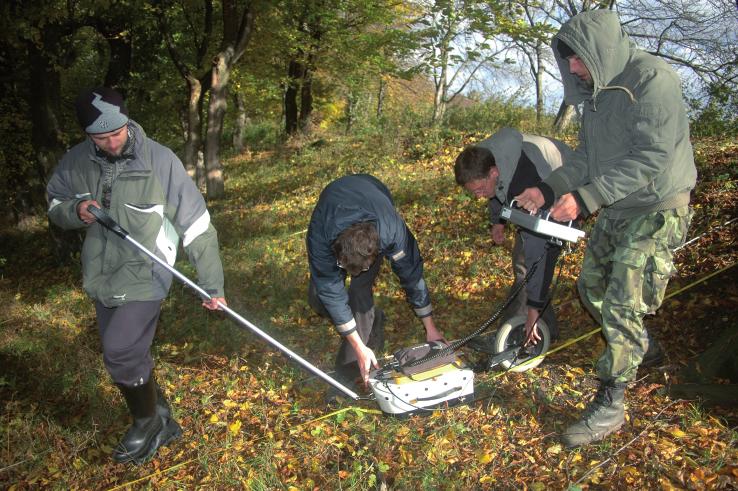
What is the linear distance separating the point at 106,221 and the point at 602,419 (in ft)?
11.9

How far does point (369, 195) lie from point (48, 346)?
5383 mm

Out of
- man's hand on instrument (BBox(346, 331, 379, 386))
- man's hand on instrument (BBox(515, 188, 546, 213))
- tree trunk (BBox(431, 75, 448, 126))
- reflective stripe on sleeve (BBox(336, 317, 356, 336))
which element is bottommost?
man's hand on instrument (BBox(346, 331, 379, 386))

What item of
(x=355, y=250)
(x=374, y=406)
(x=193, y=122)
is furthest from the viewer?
(x=193, y=122)

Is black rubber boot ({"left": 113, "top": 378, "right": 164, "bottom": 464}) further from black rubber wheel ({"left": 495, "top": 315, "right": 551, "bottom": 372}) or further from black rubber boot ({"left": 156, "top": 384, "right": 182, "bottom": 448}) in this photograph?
black rubber wheel ({"left": 495, "top": 315, "right": 551, "bottom": 372})

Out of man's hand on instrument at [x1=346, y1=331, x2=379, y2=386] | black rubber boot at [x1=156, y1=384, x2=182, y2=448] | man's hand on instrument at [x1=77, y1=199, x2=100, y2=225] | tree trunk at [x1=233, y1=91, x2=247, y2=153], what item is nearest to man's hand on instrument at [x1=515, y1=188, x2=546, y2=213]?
man's hand on instrument at [x1=346, y1=331, x2=379, y2=386]

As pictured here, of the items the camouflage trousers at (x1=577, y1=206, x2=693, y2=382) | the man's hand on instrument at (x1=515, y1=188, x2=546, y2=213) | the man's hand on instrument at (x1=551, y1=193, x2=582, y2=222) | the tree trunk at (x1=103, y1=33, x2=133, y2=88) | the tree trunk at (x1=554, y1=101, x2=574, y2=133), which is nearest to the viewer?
the man's hand on instrument at (x1=551, y1=193, x2=582, y2=222)

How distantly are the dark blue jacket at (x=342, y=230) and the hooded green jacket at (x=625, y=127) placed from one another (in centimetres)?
111

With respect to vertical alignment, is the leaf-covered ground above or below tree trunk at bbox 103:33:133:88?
below

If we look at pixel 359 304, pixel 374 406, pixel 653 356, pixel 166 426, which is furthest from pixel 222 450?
pixel 653 356

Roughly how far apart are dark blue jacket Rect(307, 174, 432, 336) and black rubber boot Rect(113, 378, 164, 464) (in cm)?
158

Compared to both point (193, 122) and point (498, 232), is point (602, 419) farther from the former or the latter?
point (193, 122)

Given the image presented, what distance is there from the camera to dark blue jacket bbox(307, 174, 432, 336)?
345cm

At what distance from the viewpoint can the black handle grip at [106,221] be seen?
3.31m

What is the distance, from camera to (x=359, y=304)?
4.16 meters
